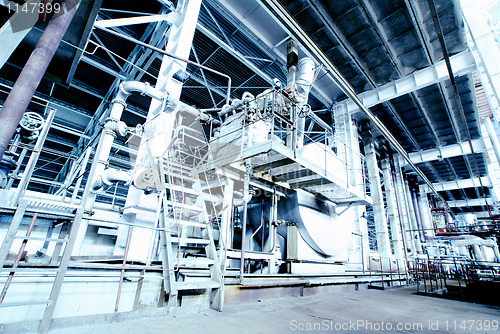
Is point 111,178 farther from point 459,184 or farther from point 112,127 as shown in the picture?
point 459,184

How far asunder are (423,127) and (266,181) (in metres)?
14.0

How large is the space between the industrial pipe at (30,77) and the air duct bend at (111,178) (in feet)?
12.4

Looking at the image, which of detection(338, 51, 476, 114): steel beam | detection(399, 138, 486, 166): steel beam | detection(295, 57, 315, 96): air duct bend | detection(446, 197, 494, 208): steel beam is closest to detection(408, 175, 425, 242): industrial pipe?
detection(399, 138, 486, 166): steel beam

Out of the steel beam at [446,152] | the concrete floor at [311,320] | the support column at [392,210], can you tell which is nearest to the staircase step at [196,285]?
the concrete floor at [311,320]

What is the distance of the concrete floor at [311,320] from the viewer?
3.00 m

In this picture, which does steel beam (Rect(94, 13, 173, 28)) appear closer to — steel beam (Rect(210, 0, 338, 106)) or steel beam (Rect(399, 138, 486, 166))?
steel beam (Rect(210, 0, 338, 106))

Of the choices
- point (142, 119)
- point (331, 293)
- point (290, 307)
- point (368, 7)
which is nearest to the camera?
point (290, 307)

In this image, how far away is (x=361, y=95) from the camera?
12969 mm

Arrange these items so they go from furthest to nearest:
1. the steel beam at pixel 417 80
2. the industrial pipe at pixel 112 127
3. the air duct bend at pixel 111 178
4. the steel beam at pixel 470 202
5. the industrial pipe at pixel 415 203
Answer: the steel beam at pixel 470 202
the industrial pipe at pixel 415 203
the steel beam at pixel 417 80
the industrial pipe at pixel 112 127
the air duct bend at pixel 111 178

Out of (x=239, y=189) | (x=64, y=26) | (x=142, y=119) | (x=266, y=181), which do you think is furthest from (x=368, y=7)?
(x=142, y=119)

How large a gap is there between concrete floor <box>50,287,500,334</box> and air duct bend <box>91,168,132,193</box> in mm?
3583

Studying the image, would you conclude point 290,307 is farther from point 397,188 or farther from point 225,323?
point 397,188

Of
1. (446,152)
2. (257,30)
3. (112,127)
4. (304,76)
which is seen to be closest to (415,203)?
(446,152)

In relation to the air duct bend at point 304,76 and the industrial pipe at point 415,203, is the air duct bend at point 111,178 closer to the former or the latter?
the air duct bend at point 304,76
